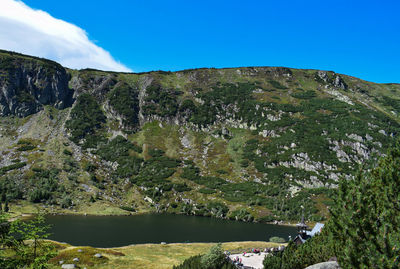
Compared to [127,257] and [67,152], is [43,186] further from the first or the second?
[127,257]

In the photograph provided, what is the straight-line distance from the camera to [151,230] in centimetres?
10950

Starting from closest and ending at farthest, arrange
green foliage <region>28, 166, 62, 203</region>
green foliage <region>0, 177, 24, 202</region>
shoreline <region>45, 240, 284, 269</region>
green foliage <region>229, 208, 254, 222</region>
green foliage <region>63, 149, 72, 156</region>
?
shoreline <region>45, 240, 284, 269</region> < green foliage <region>0, 177, 24, 202</region> < green foliage <region>28, 166, 62, 203</region> < green foliage <region>229, 208, 254, 222</region> < green foliage <region>63, 149, 72, 156</region>

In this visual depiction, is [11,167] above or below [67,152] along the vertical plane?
below

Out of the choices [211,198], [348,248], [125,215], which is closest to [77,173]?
[125,215]

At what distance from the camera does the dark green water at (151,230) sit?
3583 inches

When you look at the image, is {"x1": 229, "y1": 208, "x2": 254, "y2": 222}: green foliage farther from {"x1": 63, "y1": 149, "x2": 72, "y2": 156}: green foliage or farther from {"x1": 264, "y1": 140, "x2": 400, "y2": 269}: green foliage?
{"x1": 264, "y1": 140, "x2": 400, "y2": 269}: green foliage

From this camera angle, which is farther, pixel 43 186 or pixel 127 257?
pixel 43 186

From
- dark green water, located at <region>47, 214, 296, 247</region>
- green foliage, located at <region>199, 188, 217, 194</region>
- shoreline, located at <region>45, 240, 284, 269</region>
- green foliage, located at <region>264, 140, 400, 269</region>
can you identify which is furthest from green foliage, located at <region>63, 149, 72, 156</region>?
green foliage, located at <region>264, 140, 400, 269</region>

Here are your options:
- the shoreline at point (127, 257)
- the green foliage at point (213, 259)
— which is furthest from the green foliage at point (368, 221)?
the shoreline at point (127, 257)

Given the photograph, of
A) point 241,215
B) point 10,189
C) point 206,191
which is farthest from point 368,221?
point 10,189

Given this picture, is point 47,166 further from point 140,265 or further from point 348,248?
point 348,248

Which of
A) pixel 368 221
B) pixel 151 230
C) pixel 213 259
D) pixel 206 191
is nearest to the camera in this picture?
pixel 368 221

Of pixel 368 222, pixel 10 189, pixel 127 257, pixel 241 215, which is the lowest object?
pixel 10 189

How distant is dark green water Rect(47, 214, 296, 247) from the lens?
9100cm
